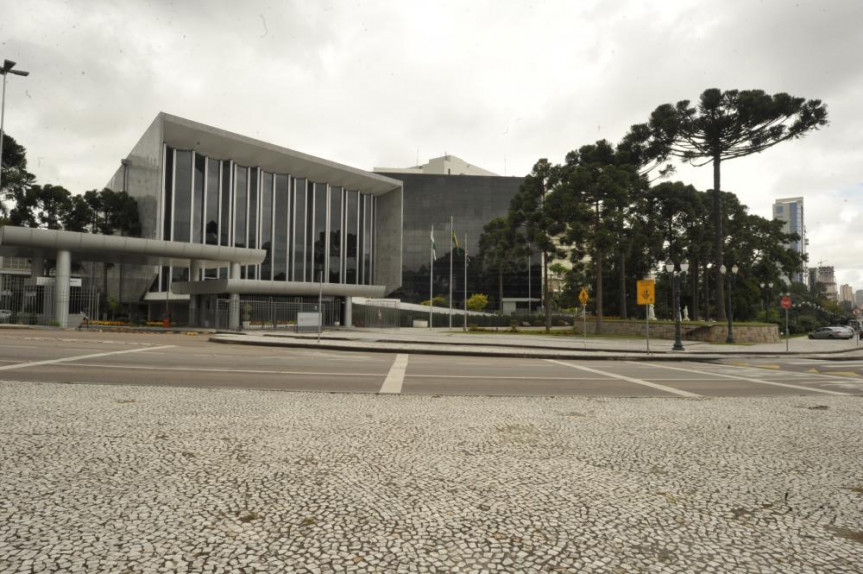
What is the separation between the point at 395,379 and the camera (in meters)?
11.4

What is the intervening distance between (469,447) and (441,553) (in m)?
2.37

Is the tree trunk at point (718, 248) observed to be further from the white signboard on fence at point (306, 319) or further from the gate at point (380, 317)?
the gate at point (380, 317)

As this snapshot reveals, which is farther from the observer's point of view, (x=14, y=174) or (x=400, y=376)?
(x=14, y=174)

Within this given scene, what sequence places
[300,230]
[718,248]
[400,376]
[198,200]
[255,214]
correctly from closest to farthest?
1. [400,376]
2. [718,248]
3. [198,200]
4. [255,214]
5. [300,230]

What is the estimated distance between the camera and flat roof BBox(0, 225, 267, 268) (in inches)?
1236

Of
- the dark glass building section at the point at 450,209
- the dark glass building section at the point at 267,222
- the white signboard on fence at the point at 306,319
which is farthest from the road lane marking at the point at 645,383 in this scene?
the dark glass building section at the point at 450,209

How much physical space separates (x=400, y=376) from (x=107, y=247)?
103ft

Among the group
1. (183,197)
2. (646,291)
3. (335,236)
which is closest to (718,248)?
(646,291)

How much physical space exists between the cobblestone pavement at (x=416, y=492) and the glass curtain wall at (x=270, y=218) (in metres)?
41.1

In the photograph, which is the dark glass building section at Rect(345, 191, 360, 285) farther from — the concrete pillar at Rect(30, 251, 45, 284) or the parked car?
the parked car

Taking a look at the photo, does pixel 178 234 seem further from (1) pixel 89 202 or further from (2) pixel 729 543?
(2) pixel 729 543

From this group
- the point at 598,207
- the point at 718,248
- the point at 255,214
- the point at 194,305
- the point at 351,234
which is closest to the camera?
the point at 718,248

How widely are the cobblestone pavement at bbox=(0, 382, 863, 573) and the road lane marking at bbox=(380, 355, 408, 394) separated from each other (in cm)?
276

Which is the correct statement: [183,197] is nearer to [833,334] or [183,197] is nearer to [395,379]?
[395,379]
